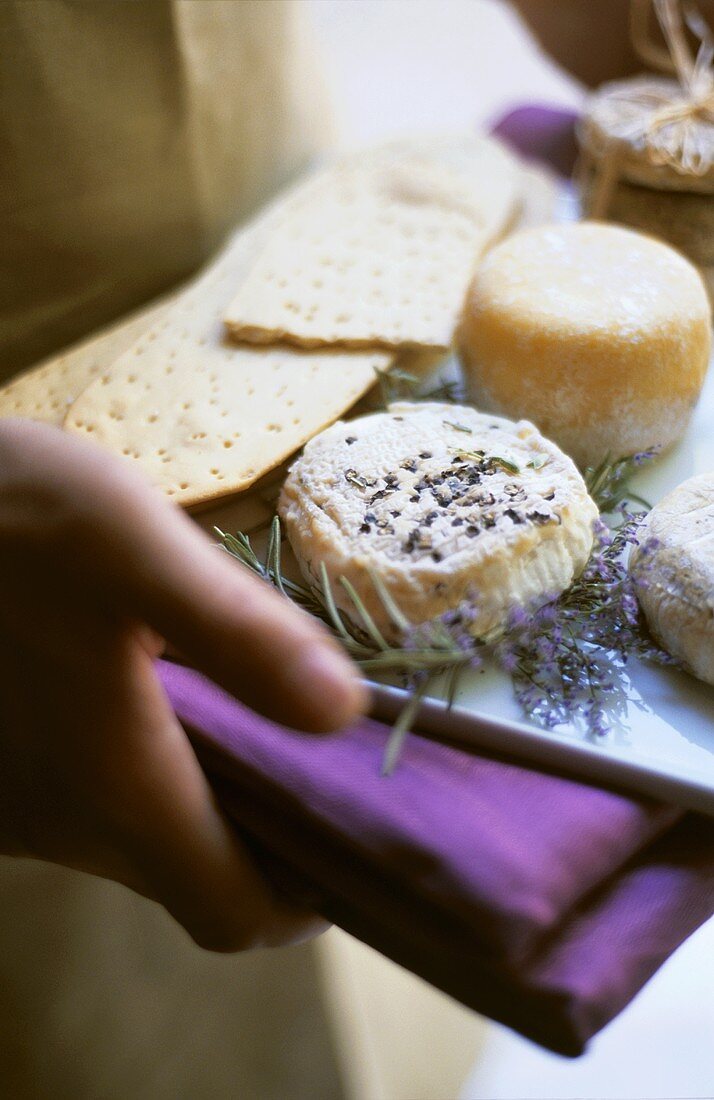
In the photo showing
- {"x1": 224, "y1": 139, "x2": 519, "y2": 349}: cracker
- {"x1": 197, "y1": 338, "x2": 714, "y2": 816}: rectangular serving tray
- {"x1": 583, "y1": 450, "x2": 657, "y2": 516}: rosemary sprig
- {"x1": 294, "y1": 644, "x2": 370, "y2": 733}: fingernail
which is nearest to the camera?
{"x1": 294, "y1": 644, "x2": 370, "y2": 733}: fingernail

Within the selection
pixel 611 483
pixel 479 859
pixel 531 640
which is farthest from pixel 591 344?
pixel 479 859

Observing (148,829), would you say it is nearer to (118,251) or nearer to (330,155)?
(118,251)

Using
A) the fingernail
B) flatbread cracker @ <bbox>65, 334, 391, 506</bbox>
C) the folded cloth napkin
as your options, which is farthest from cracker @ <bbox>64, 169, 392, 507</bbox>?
the fingernail

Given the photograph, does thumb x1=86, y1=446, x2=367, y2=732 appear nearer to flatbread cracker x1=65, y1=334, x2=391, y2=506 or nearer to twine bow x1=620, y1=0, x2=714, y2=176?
flatbread cracker x1=65, y1=334, x2=391, y2=506

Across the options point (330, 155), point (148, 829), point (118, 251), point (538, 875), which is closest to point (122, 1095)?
point (148, 829)

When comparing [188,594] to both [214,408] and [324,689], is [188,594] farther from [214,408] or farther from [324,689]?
[214,408]

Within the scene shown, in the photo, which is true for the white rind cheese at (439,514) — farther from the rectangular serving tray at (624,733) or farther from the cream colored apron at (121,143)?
the cream colored apron at (121,143)

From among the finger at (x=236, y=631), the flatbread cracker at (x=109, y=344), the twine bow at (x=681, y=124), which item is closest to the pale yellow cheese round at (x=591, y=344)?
the twine bow at (x=681, y=124)
